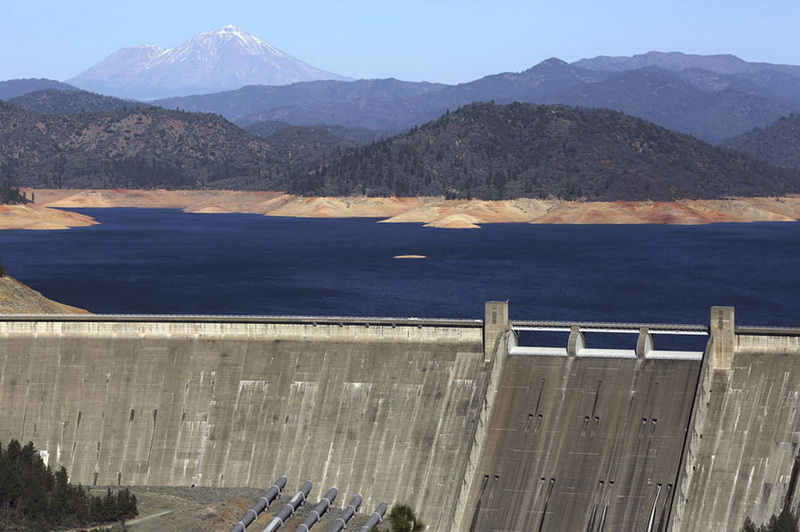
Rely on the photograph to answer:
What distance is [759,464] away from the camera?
185ft

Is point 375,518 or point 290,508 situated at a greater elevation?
point 375,518

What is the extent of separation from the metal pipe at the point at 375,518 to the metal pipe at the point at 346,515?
0.98 meters

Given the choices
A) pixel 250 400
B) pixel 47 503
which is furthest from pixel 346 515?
pixel 47 503

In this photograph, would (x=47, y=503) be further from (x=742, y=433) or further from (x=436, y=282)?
(x=436, y=282)

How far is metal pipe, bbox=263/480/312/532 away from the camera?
185ft

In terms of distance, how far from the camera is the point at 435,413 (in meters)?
62.8

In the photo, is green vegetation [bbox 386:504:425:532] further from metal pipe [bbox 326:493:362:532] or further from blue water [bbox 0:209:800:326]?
blue water [bbox 0:209:800:326]

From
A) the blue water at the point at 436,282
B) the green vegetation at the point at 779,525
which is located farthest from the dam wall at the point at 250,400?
the blue water at the point at 436,282

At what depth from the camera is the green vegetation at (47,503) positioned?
57031mm

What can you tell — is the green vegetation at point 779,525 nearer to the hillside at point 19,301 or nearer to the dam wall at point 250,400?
the dam wall at point 250,400

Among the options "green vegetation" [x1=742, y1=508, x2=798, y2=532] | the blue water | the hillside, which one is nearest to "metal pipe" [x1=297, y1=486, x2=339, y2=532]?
"green vegetation" [x1=742, y1=508, x2=798, y2=532]

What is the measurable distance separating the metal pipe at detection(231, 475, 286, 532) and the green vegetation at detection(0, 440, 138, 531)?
19.6 ft

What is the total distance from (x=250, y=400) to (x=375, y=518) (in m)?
11.4

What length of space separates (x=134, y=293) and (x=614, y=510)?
94.5 metres
